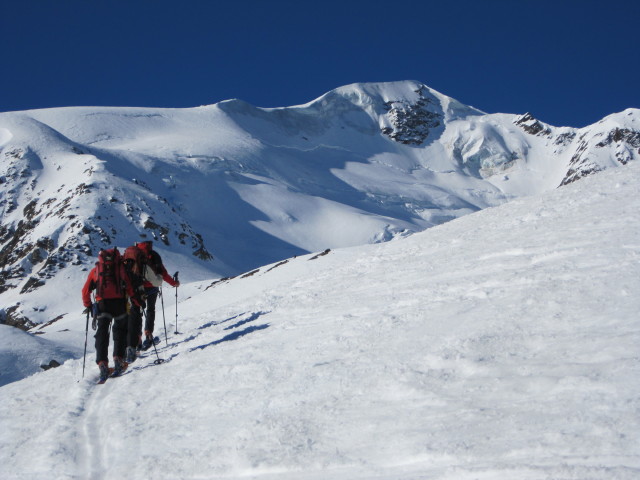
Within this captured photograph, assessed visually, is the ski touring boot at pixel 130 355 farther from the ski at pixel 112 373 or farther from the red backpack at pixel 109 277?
the red backpack at pixel 109 277

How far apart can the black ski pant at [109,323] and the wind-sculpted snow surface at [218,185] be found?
4912 cm

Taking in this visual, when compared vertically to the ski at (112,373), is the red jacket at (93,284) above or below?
above

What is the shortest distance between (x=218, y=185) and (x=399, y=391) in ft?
354

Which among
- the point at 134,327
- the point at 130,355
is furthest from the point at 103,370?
the point at 134,327

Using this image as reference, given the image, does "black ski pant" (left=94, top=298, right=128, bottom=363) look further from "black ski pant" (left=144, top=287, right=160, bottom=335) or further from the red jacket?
"black ski pant" (left=144, top=287, right=160, bottom=335)

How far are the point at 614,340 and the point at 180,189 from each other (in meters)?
103

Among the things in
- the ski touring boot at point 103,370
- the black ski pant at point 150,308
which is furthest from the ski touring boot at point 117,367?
the black ski pant at point 150,308

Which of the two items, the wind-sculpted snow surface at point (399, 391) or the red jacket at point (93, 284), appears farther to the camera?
the red jacket at point (93, 284)

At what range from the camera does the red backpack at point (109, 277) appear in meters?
9.10

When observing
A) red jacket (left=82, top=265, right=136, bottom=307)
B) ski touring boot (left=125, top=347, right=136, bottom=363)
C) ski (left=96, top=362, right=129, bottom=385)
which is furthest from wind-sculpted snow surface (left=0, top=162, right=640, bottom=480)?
red jacket (left=82, top=265, right=136, bottom=307)

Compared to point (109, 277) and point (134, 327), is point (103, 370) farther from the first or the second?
point (134, 327)

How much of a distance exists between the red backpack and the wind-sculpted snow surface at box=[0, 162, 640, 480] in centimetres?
128

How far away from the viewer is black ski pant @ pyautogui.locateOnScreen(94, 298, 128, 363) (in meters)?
9.15

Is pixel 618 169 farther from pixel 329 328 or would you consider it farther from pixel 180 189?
pixel 180 189
